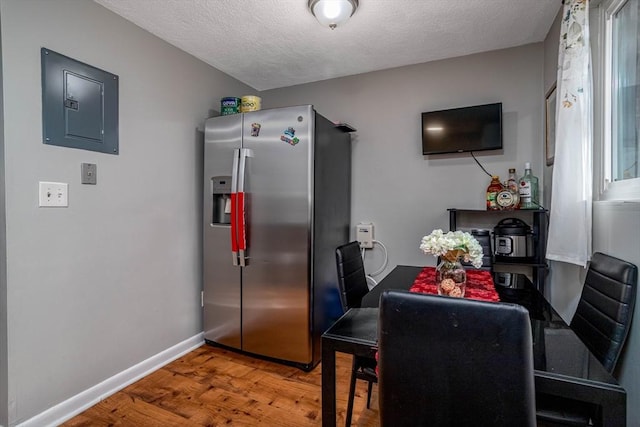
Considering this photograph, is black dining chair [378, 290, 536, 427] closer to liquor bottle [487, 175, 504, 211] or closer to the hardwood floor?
the hardwood floor

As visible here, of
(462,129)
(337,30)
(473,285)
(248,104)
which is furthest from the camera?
(248,104)

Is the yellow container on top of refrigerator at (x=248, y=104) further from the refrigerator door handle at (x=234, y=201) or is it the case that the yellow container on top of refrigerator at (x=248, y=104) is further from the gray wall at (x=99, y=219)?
the refrigerator door handle at (x=234, y=201)

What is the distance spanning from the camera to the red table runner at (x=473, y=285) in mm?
1484

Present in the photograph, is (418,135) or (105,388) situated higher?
(418,135)

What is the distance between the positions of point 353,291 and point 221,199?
4.57 feet

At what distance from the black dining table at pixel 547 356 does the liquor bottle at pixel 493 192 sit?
2.61ft

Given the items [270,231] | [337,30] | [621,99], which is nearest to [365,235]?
[270,231]

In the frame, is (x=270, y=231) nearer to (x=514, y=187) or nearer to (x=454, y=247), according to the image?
(x=454, y=247)

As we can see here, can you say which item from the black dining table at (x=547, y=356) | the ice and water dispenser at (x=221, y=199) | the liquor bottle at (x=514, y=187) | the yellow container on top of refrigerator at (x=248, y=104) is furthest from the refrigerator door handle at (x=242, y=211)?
the liquor bottle at (x=514, y=187)

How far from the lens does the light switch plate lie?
1.82 m

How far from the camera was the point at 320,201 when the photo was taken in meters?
2.35

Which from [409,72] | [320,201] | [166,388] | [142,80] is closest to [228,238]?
[320,201]

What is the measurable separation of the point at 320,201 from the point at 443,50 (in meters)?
1.55

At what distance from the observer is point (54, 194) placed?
1.69 meters
